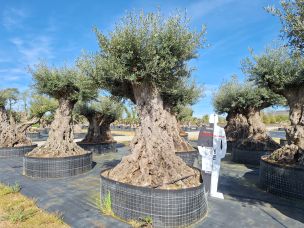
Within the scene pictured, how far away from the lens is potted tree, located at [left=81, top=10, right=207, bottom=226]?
4992 millimetres

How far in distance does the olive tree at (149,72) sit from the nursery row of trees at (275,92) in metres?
2.14

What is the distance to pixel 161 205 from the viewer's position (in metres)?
4.88

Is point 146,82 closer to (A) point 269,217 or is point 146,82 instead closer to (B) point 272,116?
(A) point 269,217

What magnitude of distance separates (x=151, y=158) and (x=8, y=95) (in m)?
12.5

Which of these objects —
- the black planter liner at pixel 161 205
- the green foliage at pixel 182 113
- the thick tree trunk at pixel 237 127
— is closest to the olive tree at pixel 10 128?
the green foliage at pixel 182 113

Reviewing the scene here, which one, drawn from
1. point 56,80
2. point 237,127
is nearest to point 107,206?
point 56,80

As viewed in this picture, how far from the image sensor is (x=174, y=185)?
5.51m

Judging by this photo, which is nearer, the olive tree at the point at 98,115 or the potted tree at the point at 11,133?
the potted tree at the point at 11,133

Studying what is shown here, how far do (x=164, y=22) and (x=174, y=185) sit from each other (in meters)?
3.78

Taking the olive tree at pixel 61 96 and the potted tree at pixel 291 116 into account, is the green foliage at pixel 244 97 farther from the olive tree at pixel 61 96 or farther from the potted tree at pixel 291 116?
the olive tree at pixel 61 96

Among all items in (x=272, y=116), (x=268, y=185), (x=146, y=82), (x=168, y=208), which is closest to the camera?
(x=168, y=208)

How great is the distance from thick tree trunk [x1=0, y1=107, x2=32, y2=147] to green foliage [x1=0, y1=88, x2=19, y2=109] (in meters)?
0.52

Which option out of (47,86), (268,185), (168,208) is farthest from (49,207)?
(268,185)

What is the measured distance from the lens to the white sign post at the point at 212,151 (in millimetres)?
6009
